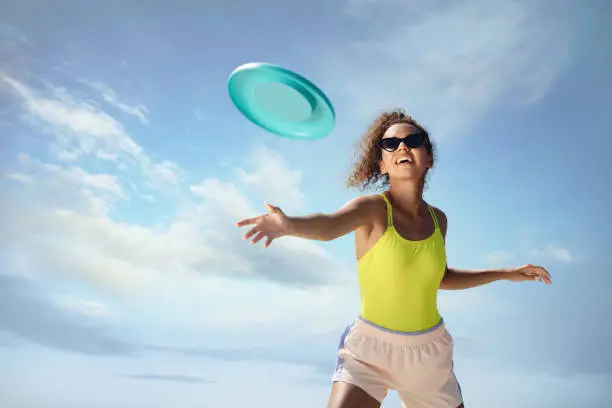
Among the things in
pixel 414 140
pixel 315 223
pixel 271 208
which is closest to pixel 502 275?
pixel 414 140

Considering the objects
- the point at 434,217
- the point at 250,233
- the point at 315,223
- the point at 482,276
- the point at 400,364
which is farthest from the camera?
the point at 482,276

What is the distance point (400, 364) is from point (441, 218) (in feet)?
5.93

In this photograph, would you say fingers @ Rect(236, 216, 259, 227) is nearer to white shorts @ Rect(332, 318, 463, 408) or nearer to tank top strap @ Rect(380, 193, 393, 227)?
tank top strap @ Rect(380, 193, 393, 227)

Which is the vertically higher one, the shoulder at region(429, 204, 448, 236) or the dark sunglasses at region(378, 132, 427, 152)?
the dark sunglasses at region(378, 132, 427, 152)

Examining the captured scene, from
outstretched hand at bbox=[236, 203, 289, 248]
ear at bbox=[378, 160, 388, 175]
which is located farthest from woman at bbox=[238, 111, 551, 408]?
outstretched hand at bbox=[236, 203, 289, 248]

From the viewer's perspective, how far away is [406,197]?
601 centimetres

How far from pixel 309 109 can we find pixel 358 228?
4.87ft

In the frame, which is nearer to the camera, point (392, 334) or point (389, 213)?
point (392, 334)

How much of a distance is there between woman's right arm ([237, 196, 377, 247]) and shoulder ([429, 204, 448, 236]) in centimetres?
111

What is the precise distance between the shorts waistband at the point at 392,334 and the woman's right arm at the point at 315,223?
0.98 meters

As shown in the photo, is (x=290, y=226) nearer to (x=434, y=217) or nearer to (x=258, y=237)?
(x=258, y=237)

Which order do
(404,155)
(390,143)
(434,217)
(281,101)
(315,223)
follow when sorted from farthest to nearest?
(281,101) < (434,217) < (390,143) < (404,155) < (315,223)

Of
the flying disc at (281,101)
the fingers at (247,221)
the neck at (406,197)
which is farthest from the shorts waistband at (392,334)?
the flying disc at (281,101)

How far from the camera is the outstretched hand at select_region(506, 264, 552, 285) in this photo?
6.59 metres
